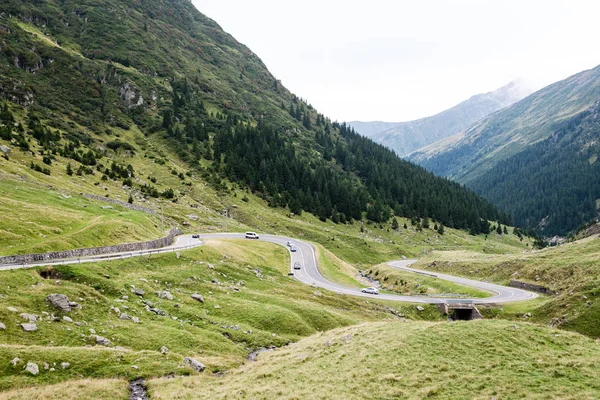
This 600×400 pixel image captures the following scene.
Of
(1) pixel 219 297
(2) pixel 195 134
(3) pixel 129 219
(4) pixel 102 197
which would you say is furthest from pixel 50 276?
(2) pixel 195 134

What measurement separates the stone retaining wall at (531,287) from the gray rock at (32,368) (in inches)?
2683

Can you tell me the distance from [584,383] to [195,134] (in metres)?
167

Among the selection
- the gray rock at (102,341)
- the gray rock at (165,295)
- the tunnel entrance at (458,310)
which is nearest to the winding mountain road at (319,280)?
the tunnel entrance at (458,310)

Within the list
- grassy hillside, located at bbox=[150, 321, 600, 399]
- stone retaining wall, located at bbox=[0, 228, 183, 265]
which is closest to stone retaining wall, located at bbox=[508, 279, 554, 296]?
grassy hillside, located at bbox=[150, 321, 600, 399]

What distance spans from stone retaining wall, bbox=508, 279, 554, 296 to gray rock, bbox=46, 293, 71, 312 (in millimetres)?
67124

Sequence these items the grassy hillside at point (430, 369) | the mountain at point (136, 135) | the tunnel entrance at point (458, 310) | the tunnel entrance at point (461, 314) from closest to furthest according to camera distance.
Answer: the grassy hillside at point (430, 369), the tunnel entrance at point (458, 310), the tunnel entrance at point (461, 314), the mountain at point (136, 135)

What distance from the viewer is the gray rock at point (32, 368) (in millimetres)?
21797

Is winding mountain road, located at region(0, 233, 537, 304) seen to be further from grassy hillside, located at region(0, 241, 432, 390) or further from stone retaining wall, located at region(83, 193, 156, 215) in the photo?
stone retaining wall, located at region(83, 193, 156, 215)

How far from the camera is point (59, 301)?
28.9 metres

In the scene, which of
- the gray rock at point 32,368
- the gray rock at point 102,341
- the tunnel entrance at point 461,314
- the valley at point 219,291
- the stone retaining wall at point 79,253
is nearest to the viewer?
the gray rock at point 32,368

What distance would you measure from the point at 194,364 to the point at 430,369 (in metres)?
16.4

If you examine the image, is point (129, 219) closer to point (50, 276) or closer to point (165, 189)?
point (50, 276)

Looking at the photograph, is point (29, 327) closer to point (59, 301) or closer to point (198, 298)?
point (59, 301)

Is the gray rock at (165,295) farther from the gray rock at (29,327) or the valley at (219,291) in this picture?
the gray rock at (29,327)
